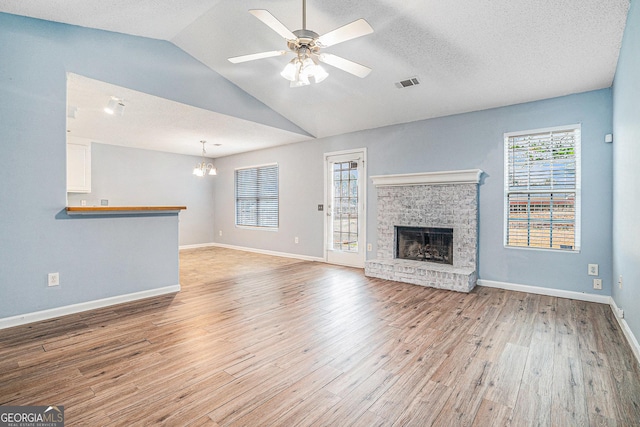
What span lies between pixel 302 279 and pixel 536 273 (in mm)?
3195

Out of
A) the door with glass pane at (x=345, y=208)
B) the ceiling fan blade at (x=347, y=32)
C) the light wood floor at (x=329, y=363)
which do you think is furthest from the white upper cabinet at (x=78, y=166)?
the ceiling fan blade at (x=347, y=32)

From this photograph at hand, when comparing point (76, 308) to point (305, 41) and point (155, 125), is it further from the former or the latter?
point (305, 41)

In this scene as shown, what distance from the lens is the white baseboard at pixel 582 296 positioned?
245 centimetres

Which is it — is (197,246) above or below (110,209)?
below

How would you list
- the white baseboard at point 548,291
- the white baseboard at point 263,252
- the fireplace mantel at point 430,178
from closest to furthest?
the white baseboard at point 548,291
the fireplace mantel at point 430,178
the white baseboard at point 263,252

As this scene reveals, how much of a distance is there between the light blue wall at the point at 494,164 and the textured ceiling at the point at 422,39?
0.23 m

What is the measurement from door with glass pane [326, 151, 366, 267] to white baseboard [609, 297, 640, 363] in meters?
3.33

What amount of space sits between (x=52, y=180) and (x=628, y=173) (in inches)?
210

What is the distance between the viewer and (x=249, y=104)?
16.2 feet

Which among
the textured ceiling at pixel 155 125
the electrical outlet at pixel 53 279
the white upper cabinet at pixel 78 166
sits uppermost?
the textured ceiling at pixel 155 125

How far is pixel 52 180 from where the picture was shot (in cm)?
310

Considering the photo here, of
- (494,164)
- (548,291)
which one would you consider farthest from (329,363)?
(494,164)

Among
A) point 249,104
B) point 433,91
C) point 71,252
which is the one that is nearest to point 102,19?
point 249,104

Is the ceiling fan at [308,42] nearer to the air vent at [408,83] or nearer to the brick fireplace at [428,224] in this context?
the air vent at [408,83]
